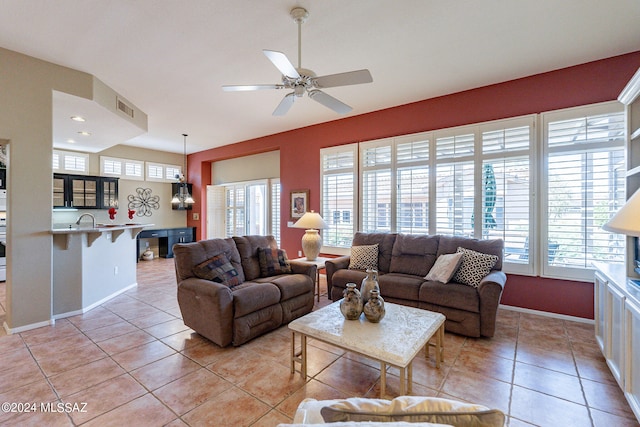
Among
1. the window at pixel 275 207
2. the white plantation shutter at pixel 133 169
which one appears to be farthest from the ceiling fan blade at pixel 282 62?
the white plantation shutter at pixel 133 169

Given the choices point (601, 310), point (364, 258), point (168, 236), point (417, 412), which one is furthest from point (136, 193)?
point (601, 310)

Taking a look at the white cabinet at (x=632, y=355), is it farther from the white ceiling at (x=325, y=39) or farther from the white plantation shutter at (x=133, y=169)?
the white plantation shutter at (x=133, y=169)

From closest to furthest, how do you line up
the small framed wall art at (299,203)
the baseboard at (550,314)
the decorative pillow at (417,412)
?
the decorative pillow at (417,412) < the baseboard at (550,314) < the small framed wall art at (299,203)

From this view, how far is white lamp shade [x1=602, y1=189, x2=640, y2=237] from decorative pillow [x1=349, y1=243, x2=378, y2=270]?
268cm

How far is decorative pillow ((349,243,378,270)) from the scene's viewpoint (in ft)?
13.2

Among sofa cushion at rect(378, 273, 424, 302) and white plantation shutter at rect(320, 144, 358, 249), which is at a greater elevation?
white plantation shutter at rect(320, 144, 358, 249)

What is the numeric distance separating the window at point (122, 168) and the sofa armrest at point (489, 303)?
814 cm

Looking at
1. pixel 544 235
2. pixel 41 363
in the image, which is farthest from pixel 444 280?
pixel 41 363

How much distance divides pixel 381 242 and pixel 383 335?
2282 mm

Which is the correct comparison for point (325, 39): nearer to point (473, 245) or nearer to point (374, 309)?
point (374, 309)

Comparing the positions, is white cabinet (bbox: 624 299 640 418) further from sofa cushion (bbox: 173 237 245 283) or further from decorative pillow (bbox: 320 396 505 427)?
sofa cushion (bbox: 173 237 245 283)

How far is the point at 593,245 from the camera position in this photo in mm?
3221

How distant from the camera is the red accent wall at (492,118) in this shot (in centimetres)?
326

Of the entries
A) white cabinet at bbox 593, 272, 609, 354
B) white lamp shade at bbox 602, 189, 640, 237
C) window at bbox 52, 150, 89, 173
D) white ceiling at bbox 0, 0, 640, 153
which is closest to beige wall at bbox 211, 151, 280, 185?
white ceiling at bbox 0, 0, 640, 153
